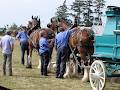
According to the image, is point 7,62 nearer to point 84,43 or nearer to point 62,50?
point 62,50

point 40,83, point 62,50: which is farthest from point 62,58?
point 40,83

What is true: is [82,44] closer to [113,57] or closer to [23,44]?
[113,57]

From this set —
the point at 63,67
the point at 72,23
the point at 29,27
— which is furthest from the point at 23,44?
the point at 63,67

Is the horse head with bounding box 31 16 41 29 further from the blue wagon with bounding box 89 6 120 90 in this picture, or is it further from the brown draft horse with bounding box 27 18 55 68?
the blue wagon with bounding box 89 6 120 90

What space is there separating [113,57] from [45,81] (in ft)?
11.1

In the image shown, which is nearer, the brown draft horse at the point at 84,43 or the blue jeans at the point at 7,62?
the brown draft horse at the point at 84,43

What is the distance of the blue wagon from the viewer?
1047 cm

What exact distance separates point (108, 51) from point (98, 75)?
769 mm

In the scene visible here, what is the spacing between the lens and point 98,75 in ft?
36.3

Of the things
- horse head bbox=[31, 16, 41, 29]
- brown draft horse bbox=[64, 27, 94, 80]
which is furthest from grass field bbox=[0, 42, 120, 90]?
horse head bbox=[31, 16, 41, 29]

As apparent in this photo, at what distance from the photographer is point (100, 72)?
1106 centimetres

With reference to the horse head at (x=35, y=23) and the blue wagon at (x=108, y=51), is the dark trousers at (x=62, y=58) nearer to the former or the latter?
the blue wagon at (x=108, y=51)

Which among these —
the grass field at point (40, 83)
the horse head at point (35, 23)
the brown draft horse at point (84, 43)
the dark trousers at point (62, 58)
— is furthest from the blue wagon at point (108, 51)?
the horse head at point (35, 23)

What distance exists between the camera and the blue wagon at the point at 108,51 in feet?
34.3
